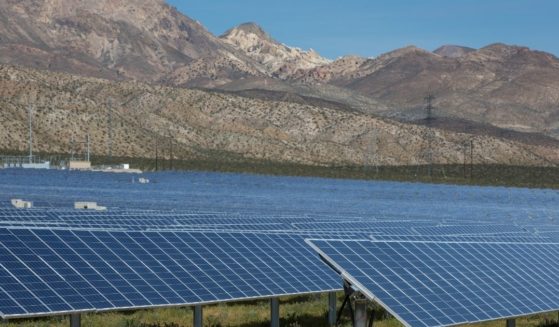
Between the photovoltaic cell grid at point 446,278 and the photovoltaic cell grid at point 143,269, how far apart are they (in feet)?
5.92

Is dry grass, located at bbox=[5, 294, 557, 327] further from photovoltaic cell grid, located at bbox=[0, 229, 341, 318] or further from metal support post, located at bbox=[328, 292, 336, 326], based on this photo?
photovoltaic cell grid, located at bbox=[0, 229, 341, 318]

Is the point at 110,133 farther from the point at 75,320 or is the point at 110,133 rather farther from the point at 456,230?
the point at 75,320

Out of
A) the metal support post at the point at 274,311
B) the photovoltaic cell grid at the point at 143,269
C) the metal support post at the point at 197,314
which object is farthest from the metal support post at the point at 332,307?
the metal support post at the point at 197,314

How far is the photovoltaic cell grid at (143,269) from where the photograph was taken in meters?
14.1

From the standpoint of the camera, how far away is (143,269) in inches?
634

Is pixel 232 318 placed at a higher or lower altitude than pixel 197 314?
lower

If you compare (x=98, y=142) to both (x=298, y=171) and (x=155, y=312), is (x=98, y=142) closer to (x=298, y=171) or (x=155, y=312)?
(x=298, y=171)

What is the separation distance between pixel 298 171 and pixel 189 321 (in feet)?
516

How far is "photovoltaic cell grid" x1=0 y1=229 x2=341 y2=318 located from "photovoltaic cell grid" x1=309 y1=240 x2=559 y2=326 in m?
1.81

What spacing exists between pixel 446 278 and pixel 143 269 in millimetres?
4658

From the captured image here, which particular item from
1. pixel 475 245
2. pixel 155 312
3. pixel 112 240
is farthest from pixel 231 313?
pixel 112 240

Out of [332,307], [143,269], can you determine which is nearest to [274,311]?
[332,307]

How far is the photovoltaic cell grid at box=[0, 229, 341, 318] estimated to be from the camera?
46.2ft

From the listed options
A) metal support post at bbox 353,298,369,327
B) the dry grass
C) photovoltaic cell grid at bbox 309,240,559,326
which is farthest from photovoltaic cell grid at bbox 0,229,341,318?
the dry grass
